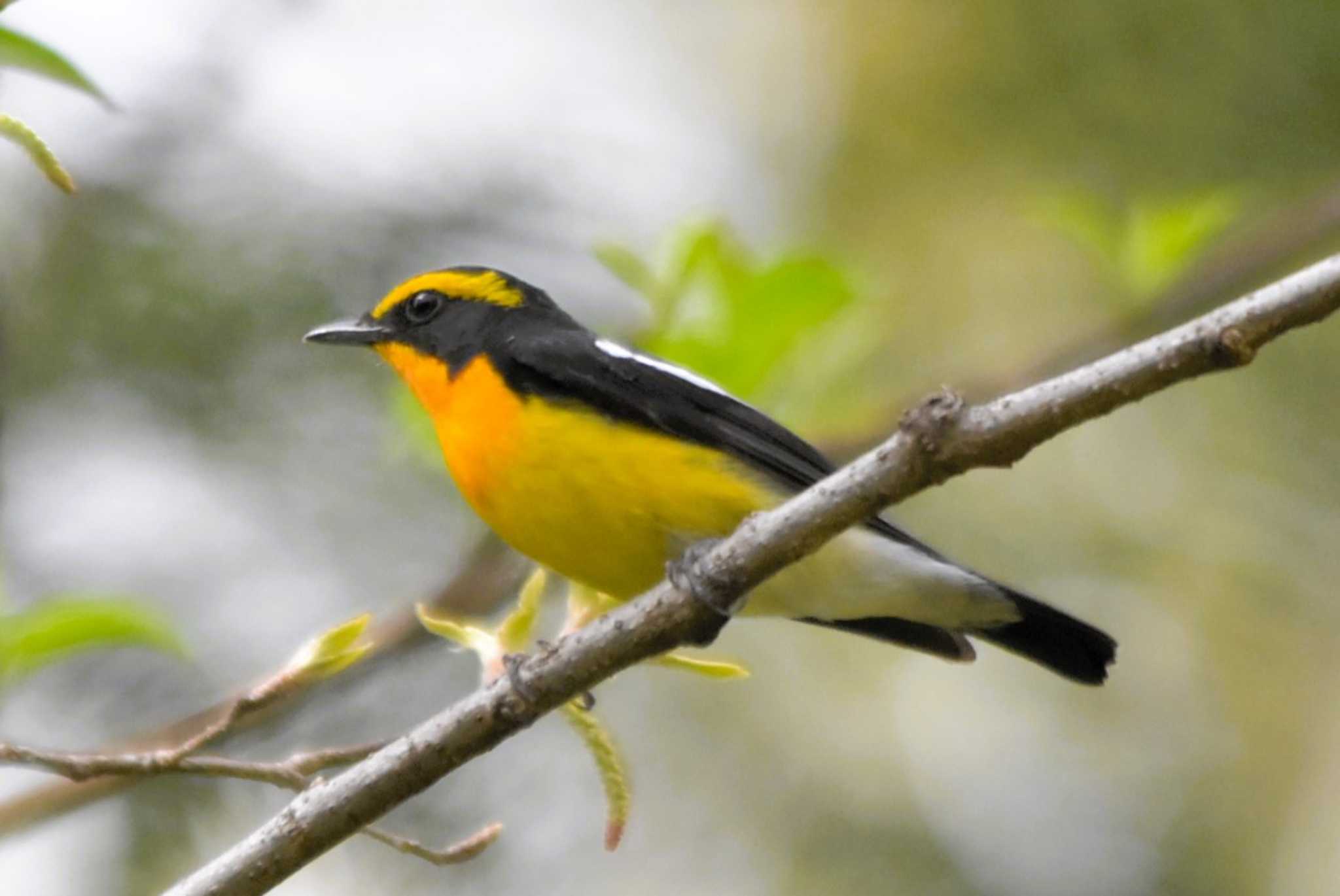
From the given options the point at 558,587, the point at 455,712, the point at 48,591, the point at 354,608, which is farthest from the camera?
the point at 354,608

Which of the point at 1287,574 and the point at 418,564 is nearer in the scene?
the point at 418,564

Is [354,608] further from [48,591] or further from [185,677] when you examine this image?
[48,591]

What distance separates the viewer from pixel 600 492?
3703 millimetres

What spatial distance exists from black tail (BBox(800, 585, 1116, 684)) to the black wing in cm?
34

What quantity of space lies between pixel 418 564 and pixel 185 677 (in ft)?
3.54

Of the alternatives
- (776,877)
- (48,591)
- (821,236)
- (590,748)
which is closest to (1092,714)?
(776,877)

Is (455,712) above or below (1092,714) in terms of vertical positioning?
below

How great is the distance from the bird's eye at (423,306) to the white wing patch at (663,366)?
73cm

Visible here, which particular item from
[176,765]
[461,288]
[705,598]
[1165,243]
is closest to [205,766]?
[176,765]

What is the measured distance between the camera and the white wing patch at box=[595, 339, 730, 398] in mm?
3904

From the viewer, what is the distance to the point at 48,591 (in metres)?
5.27

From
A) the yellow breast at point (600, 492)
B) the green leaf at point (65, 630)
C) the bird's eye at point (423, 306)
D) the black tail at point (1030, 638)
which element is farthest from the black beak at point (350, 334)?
the green leaf at point (65, 630)

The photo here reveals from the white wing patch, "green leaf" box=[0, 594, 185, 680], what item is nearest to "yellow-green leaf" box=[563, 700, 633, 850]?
"green leaf" box=[0, 594, 185, 680]

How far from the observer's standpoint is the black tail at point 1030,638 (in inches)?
156
